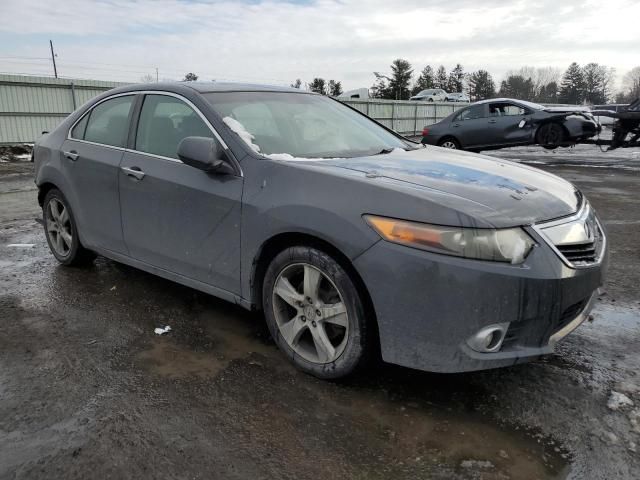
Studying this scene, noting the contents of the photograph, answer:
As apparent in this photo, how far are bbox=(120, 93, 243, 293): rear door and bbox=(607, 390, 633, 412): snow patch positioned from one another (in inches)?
81.0

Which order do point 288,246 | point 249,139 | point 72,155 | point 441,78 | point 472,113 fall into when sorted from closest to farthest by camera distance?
point 288,246
point 249,139
point 72,155
point 472,113
point 441,78

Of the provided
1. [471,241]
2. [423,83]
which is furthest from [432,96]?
[471,241]

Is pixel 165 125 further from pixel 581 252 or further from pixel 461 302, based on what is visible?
pixel 581 252

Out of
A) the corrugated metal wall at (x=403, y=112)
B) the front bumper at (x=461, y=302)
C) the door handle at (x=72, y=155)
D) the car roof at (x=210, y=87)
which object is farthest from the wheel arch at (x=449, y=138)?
the front bumper at (x=461, y=302)

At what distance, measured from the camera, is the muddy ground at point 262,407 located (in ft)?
7.22

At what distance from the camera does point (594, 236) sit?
9.20 ft

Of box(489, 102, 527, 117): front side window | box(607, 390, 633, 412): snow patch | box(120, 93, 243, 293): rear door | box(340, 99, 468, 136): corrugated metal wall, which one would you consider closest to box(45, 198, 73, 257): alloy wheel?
box(120, 93, 243, 293): rear door

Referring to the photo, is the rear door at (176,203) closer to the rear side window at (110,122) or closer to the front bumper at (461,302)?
the rear side window at (110,122)

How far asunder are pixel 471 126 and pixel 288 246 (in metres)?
12.9

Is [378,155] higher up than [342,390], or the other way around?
A: [378,155]

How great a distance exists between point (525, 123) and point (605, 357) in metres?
11.9

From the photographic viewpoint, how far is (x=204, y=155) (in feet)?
9.96

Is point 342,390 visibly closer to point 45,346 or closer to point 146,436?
point 146,436

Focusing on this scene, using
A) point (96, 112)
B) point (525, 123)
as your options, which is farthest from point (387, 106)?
point (96, 112)
